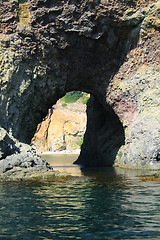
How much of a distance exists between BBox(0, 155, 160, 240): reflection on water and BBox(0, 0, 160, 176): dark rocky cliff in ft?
34.8

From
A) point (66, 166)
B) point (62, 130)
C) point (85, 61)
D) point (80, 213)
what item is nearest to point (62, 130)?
point (62, 130)

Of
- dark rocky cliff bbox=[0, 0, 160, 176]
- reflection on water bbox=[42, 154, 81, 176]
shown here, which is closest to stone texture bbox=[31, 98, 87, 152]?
reflection on water bbox=[42, 154, 81, 176]

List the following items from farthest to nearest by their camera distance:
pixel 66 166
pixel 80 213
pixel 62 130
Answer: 1. pixel 62 130
2. pixel 66 166
3. pixel 80 213

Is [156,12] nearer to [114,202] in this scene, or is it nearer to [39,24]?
[39,24]

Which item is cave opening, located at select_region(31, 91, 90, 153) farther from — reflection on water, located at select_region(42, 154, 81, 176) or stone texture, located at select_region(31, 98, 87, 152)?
reflection on water, located at select_region(42, 154, 81, 176)

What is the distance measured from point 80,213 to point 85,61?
21.4 m

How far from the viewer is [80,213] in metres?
9.40

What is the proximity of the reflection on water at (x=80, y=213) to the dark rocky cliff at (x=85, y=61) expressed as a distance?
1062cm

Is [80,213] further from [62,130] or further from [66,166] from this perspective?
[62,130]

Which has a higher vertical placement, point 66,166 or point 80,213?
point 80,213

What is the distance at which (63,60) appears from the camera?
28.1m

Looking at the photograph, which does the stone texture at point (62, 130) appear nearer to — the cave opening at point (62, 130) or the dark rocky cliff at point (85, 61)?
the cave opening at point (62, 130)

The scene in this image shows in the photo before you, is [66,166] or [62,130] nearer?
[66,166]

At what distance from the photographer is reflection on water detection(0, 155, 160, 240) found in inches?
294
